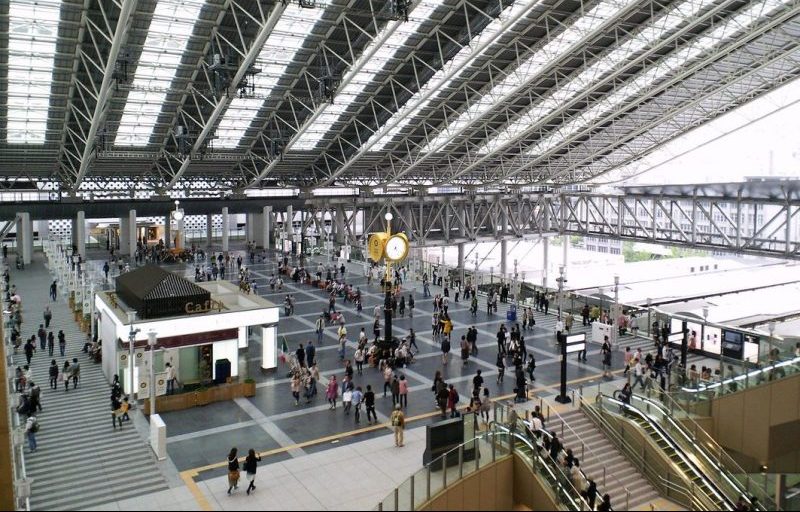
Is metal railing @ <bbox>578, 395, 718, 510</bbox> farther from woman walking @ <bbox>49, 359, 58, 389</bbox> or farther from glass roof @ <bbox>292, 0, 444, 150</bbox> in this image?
glass roof @ <bbox>292, 0, 444, 150</bbox>

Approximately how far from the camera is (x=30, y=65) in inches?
1266

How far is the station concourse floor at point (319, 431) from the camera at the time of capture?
51.1 ft

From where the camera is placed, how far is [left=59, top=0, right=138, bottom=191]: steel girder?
27.6 meters

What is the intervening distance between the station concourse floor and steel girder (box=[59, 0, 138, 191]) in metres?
12.5

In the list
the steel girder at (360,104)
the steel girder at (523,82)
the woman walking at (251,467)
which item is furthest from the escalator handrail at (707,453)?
the steel girder at (360,104)

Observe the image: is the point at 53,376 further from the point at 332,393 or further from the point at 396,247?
the point at 396,247

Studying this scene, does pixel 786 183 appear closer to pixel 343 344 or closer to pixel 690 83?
pixel 690 83

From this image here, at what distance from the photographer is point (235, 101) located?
1572 inches

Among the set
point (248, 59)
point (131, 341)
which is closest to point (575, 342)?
point (131, 341)

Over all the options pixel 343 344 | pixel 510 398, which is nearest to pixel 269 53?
pixel 343 344

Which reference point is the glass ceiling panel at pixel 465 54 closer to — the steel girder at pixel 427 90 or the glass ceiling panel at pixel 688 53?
the steel girder at pixel 427 90

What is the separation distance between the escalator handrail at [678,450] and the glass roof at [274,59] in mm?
19572

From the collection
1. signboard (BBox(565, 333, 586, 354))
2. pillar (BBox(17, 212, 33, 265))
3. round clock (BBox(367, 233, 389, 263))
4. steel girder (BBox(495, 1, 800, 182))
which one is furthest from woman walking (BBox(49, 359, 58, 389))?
steel girder (BBox(495, 1, 800, 182))

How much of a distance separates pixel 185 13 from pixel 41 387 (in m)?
15.7
